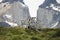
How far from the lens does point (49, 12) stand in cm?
2577

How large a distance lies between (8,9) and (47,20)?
5.47 metres

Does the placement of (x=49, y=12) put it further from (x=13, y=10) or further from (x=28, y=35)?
(x=28, y=35)

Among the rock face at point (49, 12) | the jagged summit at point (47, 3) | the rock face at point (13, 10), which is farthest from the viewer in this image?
the jagged summit at point (47, 3)

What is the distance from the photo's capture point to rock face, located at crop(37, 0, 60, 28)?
24572 millimetres

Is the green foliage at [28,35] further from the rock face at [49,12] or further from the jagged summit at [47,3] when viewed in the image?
the jagged summit at [47,3]

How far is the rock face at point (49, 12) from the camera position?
2457cm

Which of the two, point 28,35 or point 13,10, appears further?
point 13,10

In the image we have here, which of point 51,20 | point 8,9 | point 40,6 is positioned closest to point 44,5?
point 40,6

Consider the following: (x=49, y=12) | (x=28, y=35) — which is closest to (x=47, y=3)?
(x=49, y=12)

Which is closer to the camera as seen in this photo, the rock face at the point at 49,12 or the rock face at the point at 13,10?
the rock face at the point at 49,12

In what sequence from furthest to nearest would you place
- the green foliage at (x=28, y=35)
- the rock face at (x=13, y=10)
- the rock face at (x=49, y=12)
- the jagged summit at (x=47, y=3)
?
the jagged summit at (x=47, y=3) < the rock face at (x=13, y=10) < the rock face at (x=49, y=12) < the green foliage at (x=28, y=35)

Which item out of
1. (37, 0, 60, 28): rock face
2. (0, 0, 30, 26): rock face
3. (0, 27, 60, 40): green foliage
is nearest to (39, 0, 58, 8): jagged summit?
(37, 0, 60, 28): rock face

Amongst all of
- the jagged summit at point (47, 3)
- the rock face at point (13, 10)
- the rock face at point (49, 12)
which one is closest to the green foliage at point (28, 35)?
the rock face at point (49, 12)

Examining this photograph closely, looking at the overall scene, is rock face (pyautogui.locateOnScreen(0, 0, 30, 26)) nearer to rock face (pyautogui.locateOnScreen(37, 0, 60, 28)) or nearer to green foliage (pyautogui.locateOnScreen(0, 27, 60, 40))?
rock face (pyautogui.locateOnScreen(37, 0, 60, 28))
